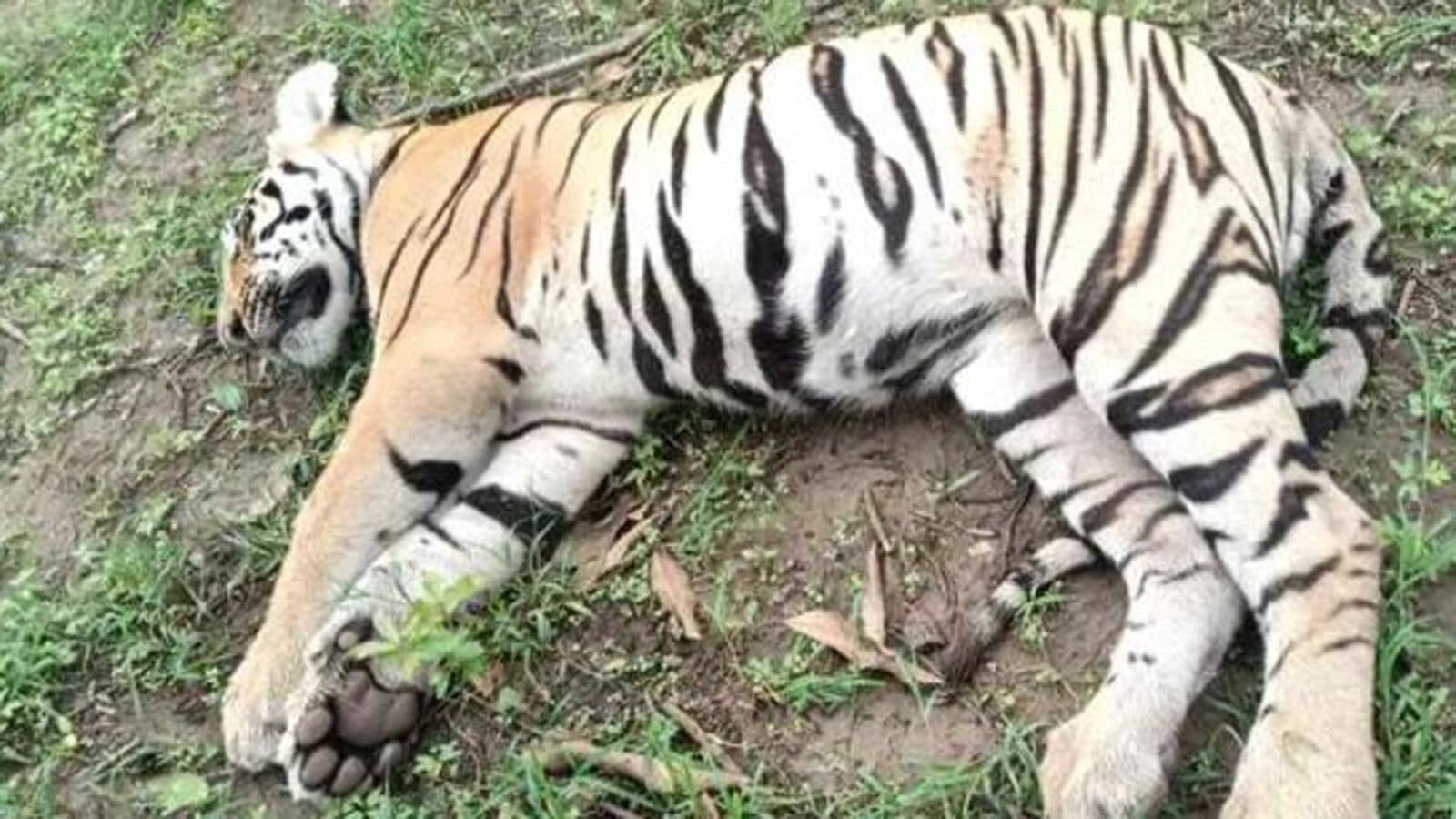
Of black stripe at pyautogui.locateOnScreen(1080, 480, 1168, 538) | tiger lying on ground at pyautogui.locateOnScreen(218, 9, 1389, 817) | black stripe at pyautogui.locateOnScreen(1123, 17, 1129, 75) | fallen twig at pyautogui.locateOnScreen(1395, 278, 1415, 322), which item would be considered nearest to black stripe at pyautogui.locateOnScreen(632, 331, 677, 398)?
tiger lying on ground at pyautogui.locateOnScreen(218, 9, 1389, 817)

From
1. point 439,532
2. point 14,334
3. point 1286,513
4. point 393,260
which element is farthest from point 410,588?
point 1286,513

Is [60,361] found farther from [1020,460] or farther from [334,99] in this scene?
[1020,460]

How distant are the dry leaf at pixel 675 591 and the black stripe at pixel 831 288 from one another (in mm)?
545

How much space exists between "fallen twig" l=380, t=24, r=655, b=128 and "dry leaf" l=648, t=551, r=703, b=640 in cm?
153

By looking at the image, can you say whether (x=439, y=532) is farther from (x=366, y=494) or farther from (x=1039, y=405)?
(x=1039, y=405)

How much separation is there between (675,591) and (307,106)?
164 centimetres

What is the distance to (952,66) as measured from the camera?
3.55 m

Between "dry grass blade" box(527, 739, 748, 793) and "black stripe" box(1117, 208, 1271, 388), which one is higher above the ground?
"black stripe" box(1117, 208, 1271, 388)

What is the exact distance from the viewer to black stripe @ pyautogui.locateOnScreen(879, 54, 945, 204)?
3.46m

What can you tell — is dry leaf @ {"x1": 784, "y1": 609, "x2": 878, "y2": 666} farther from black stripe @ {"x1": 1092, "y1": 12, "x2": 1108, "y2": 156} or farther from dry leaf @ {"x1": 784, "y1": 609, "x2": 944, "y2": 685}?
black stripe @ {"x1": 1092, "y1": 12, "x2": 1108, "y2": 156}

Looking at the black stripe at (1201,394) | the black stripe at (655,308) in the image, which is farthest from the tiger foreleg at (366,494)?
the black stripe at (1201,394)

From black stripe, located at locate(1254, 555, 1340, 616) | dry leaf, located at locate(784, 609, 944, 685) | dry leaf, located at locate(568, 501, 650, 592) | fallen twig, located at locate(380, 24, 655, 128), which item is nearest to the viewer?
black stripe, located at locate(1254, 555, 1340, 616)

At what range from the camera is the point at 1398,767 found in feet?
9.48

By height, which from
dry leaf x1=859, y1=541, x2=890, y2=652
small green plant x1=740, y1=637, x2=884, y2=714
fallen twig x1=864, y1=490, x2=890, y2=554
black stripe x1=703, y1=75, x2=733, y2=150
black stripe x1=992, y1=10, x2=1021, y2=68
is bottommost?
small green plant x1=740, y1=637, x2=884, y2=714
